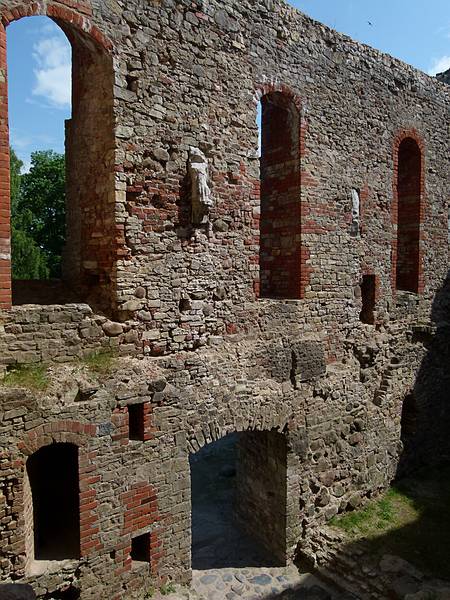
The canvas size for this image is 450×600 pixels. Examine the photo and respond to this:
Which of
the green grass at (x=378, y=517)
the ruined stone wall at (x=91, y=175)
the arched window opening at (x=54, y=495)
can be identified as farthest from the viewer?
the green grass at (x=378, y=517)

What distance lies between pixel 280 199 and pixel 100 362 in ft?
13.4

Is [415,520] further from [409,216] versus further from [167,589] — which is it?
[409,216]

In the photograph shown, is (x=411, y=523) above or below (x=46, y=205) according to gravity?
below

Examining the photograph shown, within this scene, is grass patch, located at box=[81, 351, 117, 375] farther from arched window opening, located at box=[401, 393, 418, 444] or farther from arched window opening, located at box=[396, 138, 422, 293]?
arched window opening, located at box=[396, 138, 422, 293]

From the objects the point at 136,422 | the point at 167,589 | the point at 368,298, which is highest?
the point at 368,298

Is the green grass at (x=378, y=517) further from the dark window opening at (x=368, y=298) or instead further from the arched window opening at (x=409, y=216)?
the arched window opening at (x=409, y=216)

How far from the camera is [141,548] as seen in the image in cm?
589

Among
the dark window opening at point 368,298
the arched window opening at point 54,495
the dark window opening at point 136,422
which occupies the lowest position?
the arched window opening at point 54,495

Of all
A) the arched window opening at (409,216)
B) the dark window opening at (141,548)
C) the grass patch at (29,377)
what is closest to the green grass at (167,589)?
the dark window opening at (141,548)

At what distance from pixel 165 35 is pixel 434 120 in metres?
6.61

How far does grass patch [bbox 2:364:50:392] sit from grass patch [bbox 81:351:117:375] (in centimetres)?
48

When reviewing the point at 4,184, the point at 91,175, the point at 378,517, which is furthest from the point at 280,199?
the point at 378,517

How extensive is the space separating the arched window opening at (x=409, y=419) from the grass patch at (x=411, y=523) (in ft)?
2.76

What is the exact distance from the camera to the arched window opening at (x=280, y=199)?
24.6 feet
